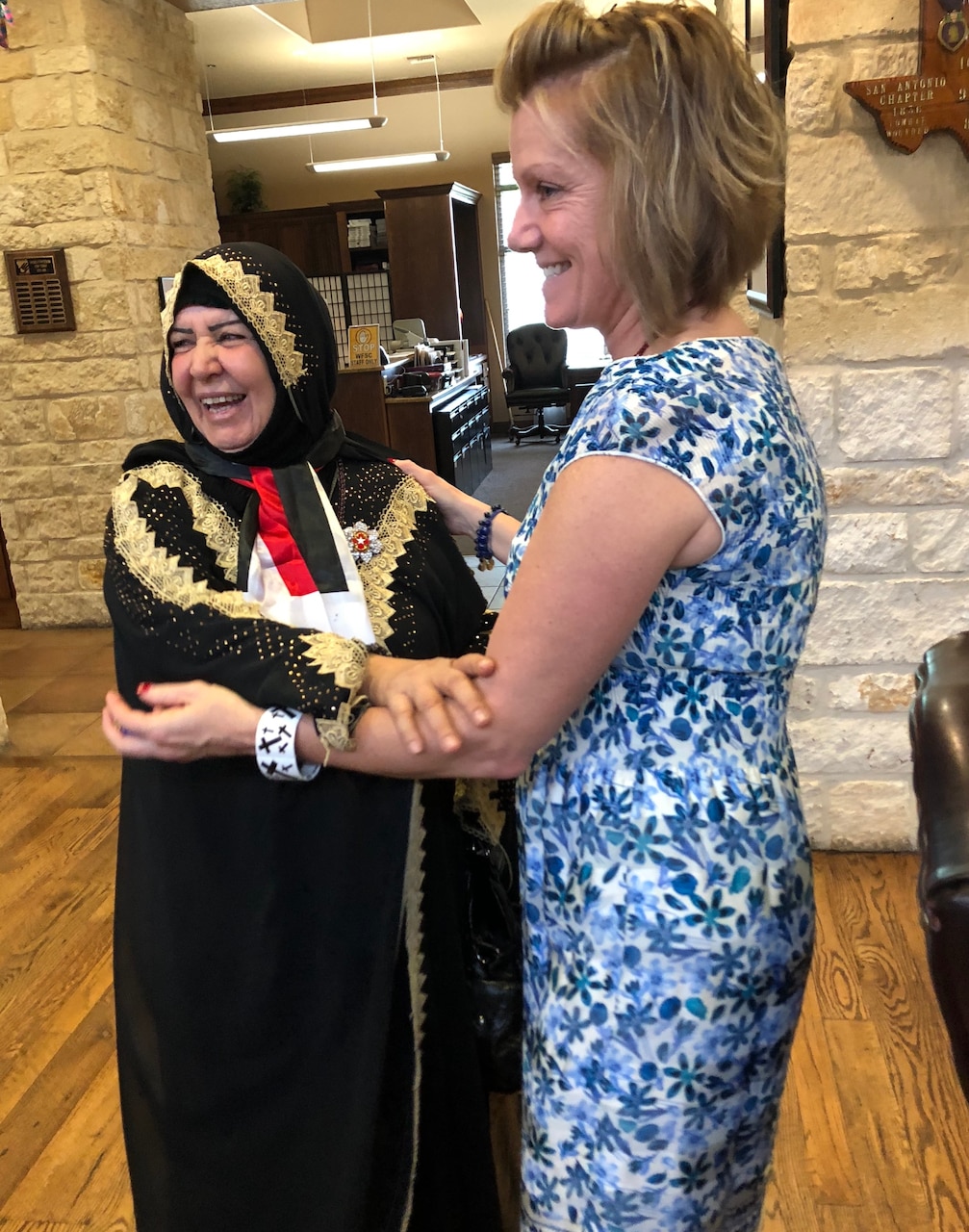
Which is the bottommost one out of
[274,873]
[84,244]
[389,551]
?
[274,873]

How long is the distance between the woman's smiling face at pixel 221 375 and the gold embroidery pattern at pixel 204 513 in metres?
0.07

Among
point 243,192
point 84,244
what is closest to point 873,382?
point 84,244

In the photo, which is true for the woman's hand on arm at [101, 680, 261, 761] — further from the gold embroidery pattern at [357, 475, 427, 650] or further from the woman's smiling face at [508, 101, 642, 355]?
the woman's smiling face at [508, 101, 642, 355]

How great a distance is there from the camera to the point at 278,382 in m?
1.32

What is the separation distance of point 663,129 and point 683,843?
64cm

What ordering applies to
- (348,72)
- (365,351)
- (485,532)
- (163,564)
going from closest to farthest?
(163,564) → (485,532) → (365,351) → (348,72)

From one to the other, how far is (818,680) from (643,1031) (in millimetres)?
1611

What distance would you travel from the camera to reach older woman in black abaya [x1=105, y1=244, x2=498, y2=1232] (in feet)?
4.14

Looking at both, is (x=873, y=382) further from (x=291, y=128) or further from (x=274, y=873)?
(x=291, y=128)

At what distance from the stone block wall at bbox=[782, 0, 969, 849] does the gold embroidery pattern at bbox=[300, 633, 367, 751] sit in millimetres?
1573

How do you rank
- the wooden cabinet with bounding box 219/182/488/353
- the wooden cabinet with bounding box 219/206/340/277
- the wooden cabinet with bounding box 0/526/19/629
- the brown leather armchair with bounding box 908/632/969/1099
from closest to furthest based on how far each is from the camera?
the brown leather armchair with bounding box 908/632/969/1099
the wooden cabinet with bounding box 0/526/19/629
the wooden cabinet with bounding box 219/182/488/353
the wooden cabinet with bounding box 219/206/340/277

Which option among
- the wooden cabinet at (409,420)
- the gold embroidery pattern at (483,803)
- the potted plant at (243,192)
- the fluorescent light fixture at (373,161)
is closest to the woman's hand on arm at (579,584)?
the gold embroidery pattern at (483,803)

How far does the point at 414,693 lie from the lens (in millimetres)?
967

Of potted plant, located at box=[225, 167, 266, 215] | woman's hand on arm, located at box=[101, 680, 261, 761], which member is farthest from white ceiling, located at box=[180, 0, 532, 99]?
woman's hand on arm, located at box=[101, 680, 261, 761]
